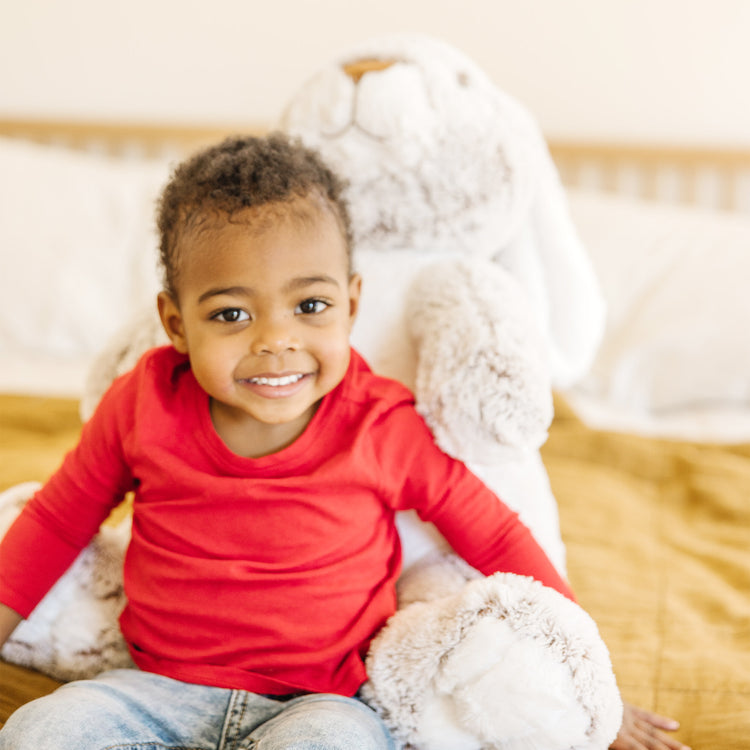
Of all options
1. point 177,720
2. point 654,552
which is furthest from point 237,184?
point 654,552

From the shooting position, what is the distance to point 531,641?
709mm

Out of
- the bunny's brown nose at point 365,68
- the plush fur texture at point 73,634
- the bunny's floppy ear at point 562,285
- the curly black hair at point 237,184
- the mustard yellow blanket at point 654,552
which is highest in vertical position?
the bunny's brown nose at point 365,68

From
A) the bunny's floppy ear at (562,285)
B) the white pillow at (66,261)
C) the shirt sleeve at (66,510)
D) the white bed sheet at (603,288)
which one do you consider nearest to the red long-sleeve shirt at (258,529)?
the shirt sleeve at (66,510)

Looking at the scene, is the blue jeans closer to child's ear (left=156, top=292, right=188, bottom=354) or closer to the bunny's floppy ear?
child's ear (left=156, top=292, right=188, bottom=354)

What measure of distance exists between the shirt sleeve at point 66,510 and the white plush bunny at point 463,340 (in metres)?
0.03

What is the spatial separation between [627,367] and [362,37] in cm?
108

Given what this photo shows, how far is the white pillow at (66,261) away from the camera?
1.89 meters

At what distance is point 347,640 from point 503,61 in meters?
1.69

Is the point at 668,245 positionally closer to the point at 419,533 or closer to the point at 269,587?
the point at 419,533

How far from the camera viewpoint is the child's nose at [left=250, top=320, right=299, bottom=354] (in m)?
0.73

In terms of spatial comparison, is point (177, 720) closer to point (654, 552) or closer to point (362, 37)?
point (654, 552)

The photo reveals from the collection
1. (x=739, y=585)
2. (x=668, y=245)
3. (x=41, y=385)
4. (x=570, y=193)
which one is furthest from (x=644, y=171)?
(x=41, y=385)

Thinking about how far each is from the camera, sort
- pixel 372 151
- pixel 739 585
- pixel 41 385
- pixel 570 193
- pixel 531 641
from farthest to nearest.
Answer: pixel 570 193 → pixel 41 385 → pixel 739 585 → pixel 372 151 → pixel 531 641

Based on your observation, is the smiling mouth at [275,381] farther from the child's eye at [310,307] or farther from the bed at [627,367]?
the bed at [627,367]
